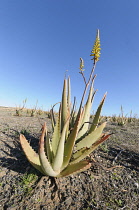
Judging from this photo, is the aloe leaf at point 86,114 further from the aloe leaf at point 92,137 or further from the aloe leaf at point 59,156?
the aloe leaf at point 59,156

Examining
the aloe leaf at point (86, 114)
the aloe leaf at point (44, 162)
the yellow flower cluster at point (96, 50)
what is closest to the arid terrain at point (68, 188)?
the aloe leaf at point (44, 162)

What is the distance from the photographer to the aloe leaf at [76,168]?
1327 millimetres

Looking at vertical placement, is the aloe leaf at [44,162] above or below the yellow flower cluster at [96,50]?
below

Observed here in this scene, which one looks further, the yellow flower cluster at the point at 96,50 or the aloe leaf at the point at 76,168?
the yellow flower cluster at the point at 96,50

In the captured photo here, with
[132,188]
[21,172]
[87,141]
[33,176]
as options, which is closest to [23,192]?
[33,176]

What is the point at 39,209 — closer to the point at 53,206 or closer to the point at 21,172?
the point at 53,206

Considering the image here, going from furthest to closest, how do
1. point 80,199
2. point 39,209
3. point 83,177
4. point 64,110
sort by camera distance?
1. point 64,110
2. point 83,177
3. point 80,199
4. point 39,209

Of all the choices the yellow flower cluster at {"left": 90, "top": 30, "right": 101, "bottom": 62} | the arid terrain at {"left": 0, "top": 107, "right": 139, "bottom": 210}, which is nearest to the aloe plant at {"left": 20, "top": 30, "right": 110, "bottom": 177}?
the yellow flower cluster at {"left": 90, "top": 30, "right": 101, "bottom": 62}

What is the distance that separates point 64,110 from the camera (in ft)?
6.49

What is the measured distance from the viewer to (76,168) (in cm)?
141

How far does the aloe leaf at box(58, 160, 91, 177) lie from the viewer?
133 cm

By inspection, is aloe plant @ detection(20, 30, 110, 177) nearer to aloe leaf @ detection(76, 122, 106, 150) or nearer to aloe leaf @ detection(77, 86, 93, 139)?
aloe leaf @ detection(76, 122, 106, 150)

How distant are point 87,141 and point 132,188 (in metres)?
0.68

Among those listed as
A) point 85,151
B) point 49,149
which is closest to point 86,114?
point 85,151
